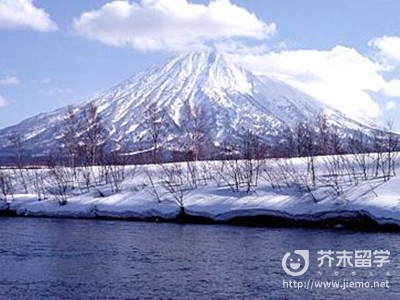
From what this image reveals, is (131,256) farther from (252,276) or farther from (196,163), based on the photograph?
(196,163)

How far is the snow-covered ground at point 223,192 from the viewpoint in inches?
901

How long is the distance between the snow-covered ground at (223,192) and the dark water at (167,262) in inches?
88.0

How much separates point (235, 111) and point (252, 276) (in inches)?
4152

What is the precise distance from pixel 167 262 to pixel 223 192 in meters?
12.5

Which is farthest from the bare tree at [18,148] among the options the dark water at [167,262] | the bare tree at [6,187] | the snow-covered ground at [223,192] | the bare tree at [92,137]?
the dark water at [167,262]

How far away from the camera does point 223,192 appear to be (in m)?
26.9

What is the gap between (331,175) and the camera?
26.8 meters

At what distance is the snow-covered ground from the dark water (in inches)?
88.0

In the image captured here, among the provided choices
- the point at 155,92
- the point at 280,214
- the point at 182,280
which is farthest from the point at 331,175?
the point at 155,92

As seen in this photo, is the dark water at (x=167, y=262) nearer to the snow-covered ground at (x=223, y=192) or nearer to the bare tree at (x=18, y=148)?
the snow-covered ground at (x=223, y=192)

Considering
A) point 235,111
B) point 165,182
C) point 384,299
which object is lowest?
point 384,299

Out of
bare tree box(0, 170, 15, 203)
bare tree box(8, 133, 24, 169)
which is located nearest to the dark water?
bare tree box(0, 170, 15, 203)

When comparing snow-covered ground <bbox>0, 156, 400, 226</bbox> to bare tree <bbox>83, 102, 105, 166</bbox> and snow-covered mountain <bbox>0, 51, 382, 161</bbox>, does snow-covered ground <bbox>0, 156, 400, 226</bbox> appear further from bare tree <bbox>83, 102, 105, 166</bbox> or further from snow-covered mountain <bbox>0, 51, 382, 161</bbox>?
snow-covered mountain <bbox>0, 51, 382, 161</bbox>

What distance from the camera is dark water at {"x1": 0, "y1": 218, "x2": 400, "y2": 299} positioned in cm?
1141
